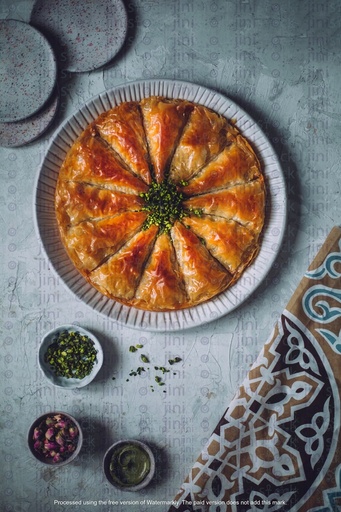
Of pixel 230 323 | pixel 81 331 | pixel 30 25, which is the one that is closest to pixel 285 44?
pixel 30 25

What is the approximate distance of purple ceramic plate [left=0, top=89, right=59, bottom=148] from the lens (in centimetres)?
463

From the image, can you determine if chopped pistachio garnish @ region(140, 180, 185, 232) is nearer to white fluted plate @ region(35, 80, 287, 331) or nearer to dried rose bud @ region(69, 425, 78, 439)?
white fluted plate @ region(35, 80, 287, 331)

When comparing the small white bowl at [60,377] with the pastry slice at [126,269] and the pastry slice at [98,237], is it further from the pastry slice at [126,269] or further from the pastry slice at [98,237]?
the pastry slice at [98,237]

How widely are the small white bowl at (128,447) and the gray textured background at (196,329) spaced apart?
6.9 inches

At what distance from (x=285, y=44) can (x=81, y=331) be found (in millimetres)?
3240

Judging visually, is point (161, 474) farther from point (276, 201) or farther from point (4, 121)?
point (4, 121)

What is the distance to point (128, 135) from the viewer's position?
4.46 metres

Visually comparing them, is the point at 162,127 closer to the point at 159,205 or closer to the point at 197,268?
the point at 159,205

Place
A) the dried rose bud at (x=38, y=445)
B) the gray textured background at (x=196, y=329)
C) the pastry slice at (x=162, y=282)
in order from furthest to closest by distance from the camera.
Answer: the gray textured background at (x=196, y=329) → the dried rose bud at (x=38, y=445) → the pastry slice at (x=162, y=282)

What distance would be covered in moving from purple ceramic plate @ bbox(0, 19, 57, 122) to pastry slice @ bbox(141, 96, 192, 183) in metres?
0.91

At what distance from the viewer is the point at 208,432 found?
15.6 ft

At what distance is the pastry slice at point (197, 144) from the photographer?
4.44 metres

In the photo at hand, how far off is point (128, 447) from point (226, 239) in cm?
204

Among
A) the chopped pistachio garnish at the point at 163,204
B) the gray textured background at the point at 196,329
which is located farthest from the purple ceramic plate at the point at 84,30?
the chopped pistachio garnish at the point at 163,204
